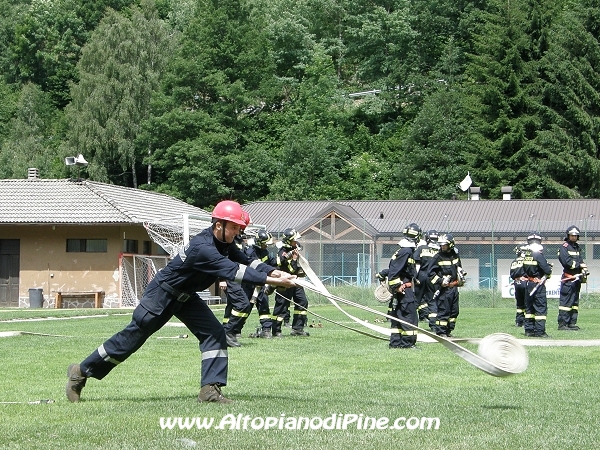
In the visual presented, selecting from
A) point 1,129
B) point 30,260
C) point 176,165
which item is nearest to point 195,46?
point 176,165

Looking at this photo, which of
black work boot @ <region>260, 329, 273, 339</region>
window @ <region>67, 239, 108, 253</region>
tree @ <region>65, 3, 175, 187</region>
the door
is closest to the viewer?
black work boot @ <region>260, 329, 273, 339</region>

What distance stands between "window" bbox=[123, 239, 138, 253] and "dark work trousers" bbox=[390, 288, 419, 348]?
26231 mm

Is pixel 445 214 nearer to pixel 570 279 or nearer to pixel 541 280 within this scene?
pixel 570 279

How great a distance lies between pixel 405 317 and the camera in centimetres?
A: 1559

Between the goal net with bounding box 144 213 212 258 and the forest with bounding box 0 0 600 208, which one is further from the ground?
the forest with bounding box 0 0 600 208

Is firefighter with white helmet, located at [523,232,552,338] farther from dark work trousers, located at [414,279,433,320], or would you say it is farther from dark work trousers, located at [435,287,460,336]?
dark work trousers, located at [414,279,433,320]

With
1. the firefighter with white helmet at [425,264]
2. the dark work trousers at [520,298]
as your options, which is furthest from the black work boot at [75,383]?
the dark work trousers at [520,298]

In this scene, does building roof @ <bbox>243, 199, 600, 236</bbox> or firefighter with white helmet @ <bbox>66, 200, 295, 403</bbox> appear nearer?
firefighter with white helmet @ <bbox>66, 200, 295, 403</bbox>

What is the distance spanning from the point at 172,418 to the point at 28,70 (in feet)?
260

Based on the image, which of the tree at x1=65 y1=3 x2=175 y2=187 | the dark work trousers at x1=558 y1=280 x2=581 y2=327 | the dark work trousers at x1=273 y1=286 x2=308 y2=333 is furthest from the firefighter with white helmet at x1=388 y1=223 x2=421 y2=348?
the tree at x1=65 y1=3 x2=175 y2=187

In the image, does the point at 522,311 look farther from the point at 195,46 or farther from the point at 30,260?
the point at 195,46

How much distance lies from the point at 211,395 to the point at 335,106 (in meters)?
62.5

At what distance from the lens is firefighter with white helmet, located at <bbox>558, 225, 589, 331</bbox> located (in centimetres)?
2119

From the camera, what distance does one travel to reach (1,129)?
78938mm
